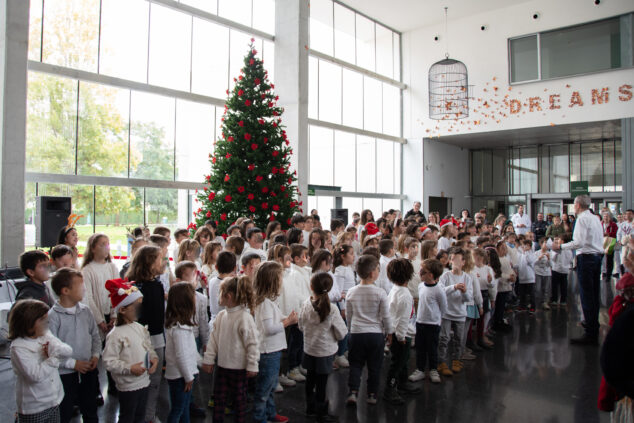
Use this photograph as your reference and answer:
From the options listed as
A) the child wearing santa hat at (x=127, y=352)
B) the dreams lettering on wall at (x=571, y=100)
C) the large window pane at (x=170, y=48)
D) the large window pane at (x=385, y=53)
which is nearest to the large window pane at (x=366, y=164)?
the large window pane at (x=385, y=53)

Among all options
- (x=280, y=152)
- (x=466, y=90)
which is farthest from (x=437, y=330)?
(x=466, y=90)

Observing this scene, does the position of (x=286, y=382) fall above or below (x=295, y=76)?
below

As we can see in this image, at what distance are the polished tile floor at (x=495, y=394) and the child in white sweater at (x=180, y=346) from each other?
2.37ft

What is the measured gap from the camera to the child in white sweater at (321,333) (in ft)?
11.2

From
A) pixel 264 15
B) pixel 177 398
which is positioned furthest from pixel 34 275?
pixel 264 15

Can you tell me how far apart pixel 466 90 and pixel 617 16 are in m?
4.68

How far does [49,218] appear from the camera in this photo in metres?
6.91

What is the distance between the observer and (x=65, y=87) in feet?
28.0

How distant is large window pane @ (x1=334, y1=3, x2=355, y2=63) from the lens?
15156 mm

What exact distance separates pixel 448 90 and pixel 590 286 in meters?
11.8

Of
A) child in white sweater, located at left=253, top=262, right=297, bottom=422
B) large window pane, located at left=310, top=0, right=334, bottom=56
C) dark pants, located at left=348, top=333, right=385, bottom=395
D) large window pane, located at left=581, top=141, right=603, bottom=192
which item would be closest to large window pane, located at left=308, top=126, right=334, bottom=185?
large window pane, located at left=310, top=0, right=334, bottom=56

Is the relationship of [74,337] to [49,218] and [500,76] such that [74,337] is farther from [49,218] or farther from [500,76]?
[500,76]

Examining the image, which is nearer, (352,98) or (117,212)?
(117,212)

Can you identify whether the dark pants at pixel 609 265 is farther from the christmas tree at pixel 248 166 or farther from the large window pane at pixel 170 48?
the large window pane at pixel 170 48
